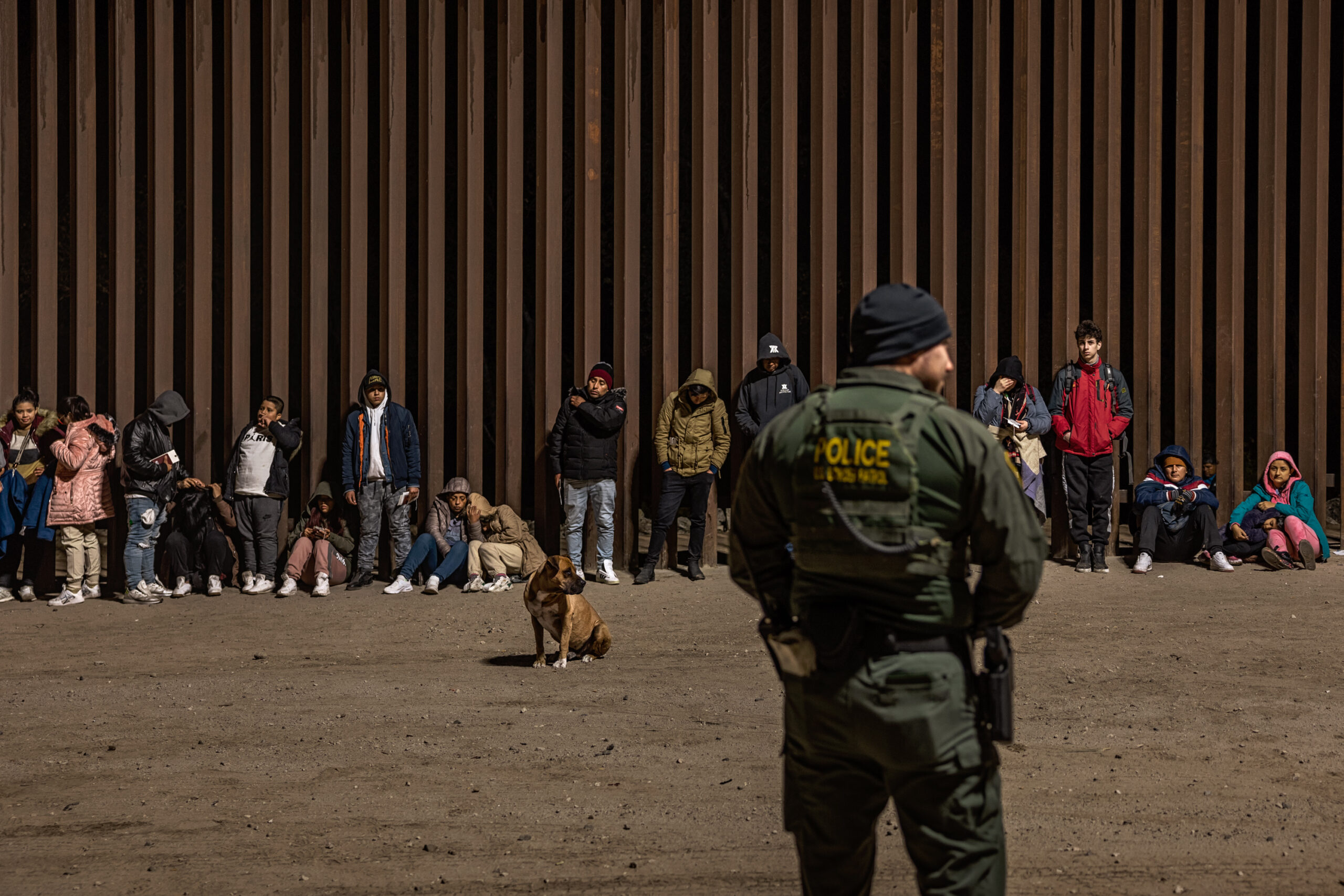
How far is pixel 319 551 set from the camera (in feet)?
32.8

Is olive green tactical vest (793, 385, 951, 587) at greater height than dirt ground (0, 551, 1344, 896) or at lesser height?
greater

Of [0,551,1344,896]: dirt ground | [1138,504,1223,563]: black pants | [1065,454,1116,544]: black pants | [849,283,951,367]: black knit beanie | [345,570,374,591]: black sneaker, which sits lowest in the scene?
[345,570,374,591]: black sneaker

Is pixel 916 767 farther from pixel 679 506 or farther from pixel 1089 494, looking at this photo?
pixel 1089 494

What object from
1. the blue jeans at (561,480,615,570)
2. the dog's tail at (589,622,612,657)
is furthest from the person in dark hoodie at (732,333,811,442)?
the dog's tail at (589,622,612,657)

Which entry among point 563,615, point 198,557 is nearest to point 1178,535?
point 563,615

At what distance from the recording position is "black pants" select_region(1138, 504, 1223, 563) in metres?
10.0

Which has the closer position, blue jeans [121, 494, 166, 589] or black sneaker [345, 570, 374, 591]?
blue jeans [121, 494, 166, 589]

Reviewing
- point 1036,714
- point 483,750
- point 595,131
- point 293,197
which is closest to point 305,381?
point 293,197

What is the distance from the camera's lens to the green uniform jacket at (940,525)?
270 centimetres

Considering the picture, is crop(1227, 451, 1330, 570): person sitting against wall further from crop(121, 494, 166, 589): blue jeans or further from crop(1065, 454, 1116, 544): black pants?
crop(121, 494, 166, 589): blue jeans

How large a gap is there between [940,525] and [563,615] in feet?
14.7

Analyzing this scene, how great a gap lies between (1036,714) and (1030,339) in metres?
5.56

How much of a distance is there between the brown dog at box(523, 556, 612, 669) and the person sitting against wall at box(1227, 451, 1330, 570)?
19.0ft

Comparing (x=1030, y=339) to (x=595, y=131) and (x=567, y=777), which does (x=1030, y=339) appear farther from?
(x=567, y=777)
